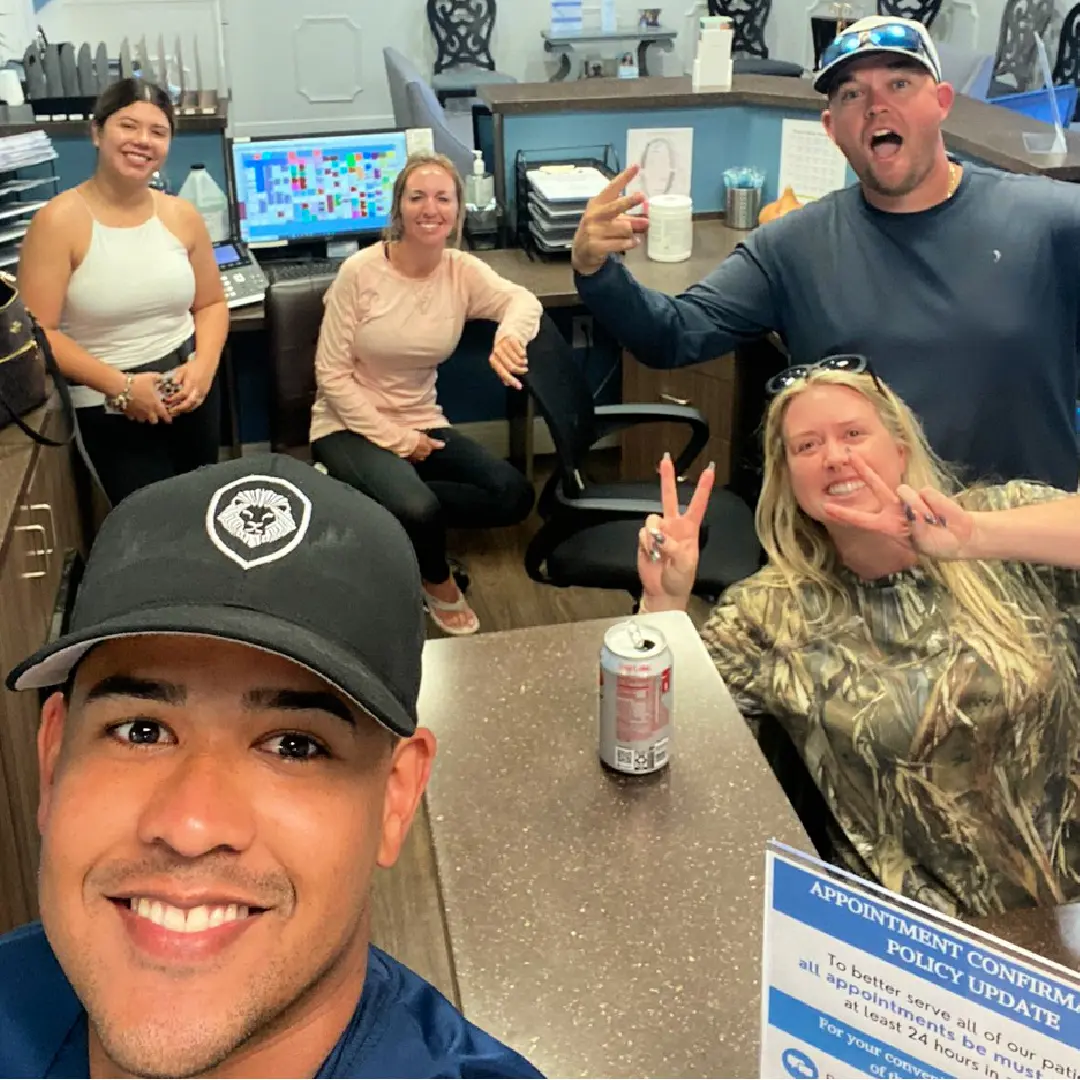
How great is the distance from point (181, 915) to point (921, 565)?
118 centimetres

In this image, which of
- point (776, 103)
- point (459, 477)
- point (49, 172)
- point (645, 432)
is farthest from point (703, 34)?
point (49, 172)

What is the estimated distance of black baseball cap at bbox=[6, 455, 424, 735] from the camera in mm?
846

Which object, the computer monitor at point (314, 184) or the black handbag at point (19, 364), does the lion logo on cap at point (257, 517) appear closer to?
the black handbag at point (19, 364)

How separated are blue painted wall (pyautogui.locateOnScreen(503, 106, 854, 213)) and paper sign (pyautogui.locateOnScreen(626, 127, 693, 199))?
19 millimetres

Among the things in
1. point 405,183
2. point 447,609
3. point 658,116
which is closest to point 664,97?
point 658,116

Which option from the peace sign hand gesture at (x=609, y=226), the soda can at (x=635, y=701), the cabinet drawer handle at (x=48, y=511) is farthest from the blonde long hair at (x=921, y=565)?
the cabinet drawer handle at (x=48, y=511)

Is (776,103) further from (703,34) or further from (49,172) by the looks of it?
(49,172)

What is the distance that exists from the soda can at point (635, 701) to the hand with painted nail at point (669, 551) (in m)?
0.33

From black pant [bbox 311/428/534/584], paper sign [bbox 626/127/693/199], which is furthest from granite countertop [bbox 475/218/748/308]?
black pant [bbox 311/428/534/584]

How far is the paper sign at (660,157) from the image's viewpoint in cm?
386

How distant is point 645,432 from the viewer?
366cm

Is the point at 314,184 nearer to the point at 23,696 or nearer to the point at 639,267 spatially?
the point at 639,267

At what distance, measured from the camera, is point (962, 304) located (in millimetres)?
2197

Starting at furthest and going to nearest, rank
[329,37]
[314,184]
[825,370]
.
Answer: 1. [329,37]
2. [314,184]
3. [825,370]
